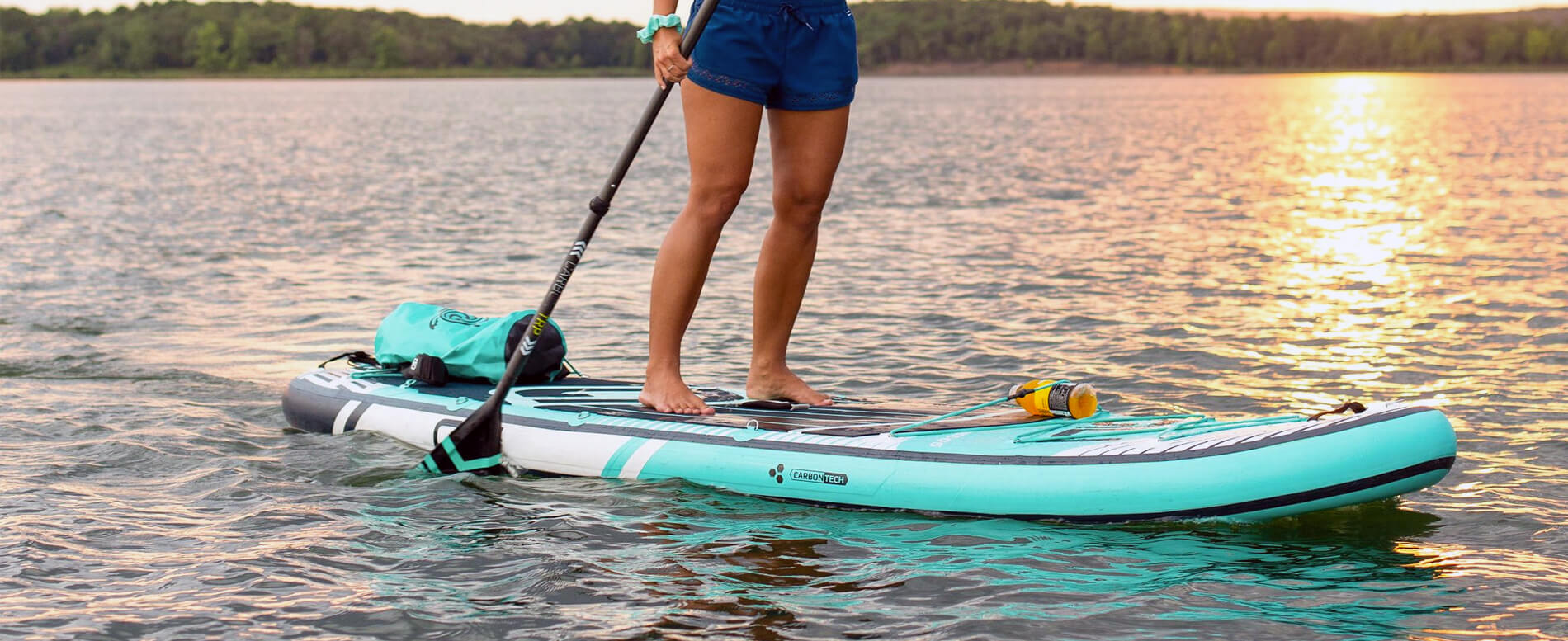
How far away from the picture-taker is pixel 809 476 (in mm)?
5316

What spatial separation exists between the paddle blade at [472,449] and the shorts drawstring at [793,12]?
1995 millimetres

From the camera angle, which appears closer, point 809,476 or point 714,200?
point 809,476

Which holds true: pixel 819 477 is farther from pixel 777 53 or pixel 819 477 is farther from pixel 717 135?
pixel 777 53

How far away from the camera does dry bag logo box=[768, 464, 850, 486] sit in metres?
5.27

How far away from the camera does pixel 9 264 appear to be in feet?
43.6

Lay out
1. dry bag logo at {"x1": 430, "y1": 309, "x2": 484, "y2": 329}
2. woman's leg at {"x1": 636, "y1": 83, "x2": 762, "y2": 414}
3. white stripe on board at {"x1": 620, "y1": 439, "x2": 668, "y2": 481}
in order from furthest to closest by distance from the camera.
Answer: dry bag logo at {"x1": 430, "y1": 309, "x2": 484, "y2": 329} < white stripe on board at {"x1": 620, "y1": 439, "x2": 668, "y2": 481} < woman's leg at {"x1": 636, "y1": 83, "x2": 762, "y2": 414}

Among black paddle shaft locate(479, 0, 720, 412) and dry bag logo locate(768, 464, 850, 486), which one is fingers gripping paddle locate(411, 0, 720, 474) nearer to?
black paddle shaft locate(479, 0, 720, 412)

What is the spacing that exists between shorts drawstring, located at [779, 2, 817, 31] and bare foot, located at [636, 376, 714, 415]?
1.53 m

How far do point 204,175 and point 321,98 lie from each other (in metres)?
72.2

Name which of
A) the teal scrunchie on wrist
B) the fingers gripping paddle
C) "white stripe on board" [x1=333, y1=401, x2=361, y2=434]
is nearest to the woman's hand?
the teal scrunchie on wrist

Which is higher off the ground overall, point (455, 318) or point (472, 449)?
point (455, 318)

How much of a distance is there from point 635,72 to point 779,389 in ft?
579

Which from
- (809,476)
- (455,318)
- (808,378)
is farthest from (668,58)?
(808,378)

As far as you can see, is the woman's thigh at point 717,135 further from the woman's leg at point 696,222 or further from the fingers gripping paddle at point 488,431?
the fingers gripping paddle at point 488,431
